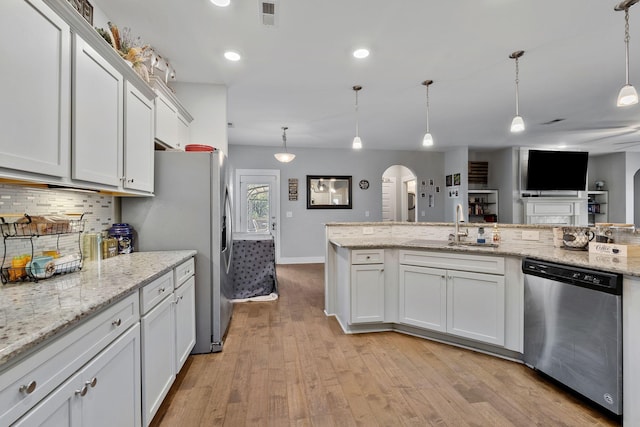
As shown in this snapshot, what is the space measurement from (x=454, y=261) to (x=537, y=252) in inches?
22.7

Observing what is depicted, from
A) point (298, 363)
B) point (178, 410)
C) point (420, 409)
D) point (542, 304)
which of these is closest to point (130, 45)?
point (178, 410)

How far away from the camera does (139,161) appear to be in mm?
2086

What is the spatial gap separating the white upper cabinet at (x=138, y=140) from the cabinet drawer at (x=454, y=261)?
2215mm

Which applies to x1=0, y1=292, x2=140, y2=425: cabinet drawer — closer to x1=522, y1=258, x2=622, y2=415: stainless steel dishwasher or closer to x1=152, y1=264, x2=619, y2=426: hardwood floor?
x1=152, y1=264, x2=619, y2=426: hardwood floor

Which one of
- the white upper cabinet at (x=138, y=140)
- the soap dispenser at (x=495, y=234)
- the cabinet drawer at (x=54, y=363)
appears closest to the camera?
the cabinet drawer at (x=54, y=363)

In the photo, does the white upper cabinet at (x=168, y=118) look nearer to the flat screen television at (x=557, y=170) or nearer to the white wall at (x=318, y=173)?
the white wall at (x=318, y=173)

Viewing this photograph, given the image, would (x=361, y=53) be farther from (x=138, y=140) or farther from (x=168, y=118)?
(x=138, y=140)

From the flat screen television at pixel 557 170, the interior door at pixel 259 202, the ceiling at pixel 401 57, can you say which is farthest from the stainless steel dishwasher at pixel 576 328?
the flat screen television at pixel 557 170

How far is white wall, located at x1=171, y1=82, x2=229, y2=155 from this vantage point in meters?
3.31

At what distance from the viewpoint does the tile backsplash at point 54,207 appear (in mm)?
1438

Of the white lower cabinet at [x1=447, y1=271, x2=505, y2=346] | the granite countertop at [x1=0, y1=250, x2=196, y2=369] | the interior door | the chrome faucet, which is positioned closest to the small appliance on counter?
the white lower cabinet at [x1=447, y1=271, x2=505, y2=346]

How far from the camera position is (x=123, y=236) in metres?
2.23

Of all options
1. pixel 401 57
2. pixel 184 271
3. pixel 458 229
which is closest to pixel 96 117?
pixel 184 271

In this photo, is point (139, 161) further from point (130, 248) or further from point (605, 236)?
point (605, 236)
